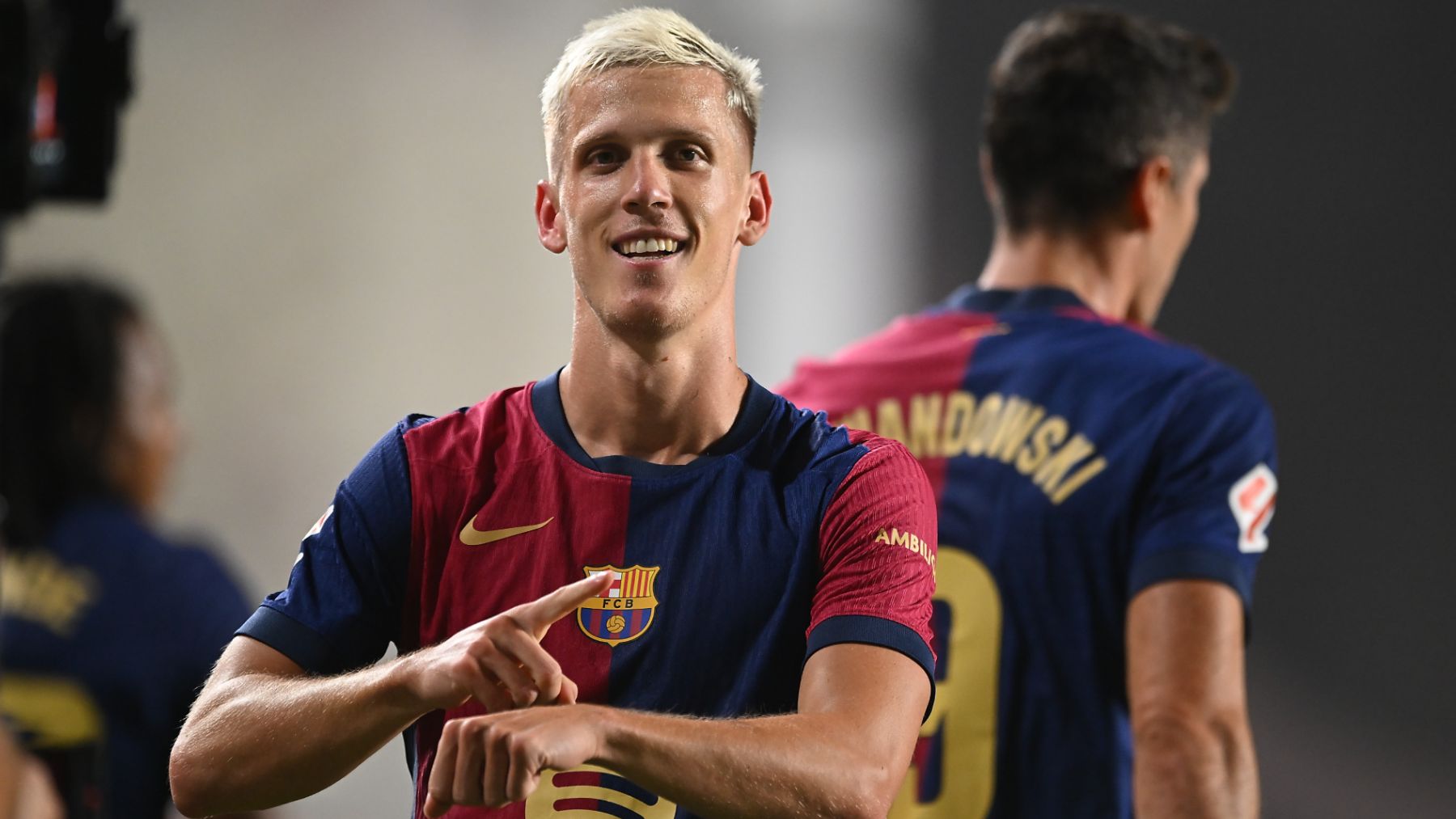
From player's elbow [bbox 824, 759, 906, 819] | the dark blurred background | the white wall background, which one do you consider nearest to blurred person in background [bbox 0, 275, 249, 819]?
player's elbow [bbox 824, 759, 906, 819]

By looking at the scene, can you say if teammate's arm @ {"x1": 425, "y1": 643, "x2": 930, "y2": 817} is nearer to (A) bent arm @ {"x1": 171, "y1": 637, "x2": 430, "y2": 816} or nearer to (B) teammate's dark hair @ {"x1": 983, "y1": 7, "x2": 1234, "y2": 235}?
(A) bent arm @ {"x1": 171, "y1": 637, "x2": 430, "y2": 816}

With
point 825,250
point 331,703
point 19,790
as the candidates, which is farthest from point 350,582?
point 825,250

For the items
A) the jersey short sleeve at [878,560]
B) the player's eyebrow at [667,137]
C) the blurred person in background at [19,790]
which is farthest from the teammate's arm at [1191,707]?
the blurred person in background at [19,790]

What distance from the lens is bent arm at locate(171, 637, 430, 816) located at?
4.56ft

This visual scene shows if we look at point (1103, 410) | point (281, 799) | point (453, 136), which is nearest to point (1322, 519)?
point (1103, 410)

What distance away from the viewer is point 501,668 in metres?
1.33

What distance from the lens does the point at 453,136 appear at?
6402 mm

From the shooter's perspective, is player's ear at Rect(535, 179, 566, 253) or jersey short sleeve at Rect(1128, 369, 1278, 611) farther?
jersey short sleeve at Rect(1128, 369, 1278, 611)

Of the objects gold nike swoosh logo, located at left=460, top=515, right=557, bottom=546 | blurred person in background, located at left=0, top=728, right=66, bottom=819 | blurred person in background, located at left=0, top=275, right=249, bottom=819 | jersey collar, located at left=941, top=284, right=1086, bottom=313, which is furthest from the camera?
blurred person in background, located at left=0, top=275, right=249, bottom=819

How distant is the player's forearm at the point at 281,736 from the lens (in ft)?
4.56

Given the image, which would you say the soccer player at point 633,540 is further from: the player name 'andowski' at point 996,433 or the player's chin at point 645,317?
the player name 'andowski' at point 996,433

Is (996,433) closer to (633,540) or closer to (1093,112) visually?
(1093,112)

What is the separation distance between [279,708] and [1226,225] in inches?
168

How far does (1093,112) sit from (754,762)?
1761mm
